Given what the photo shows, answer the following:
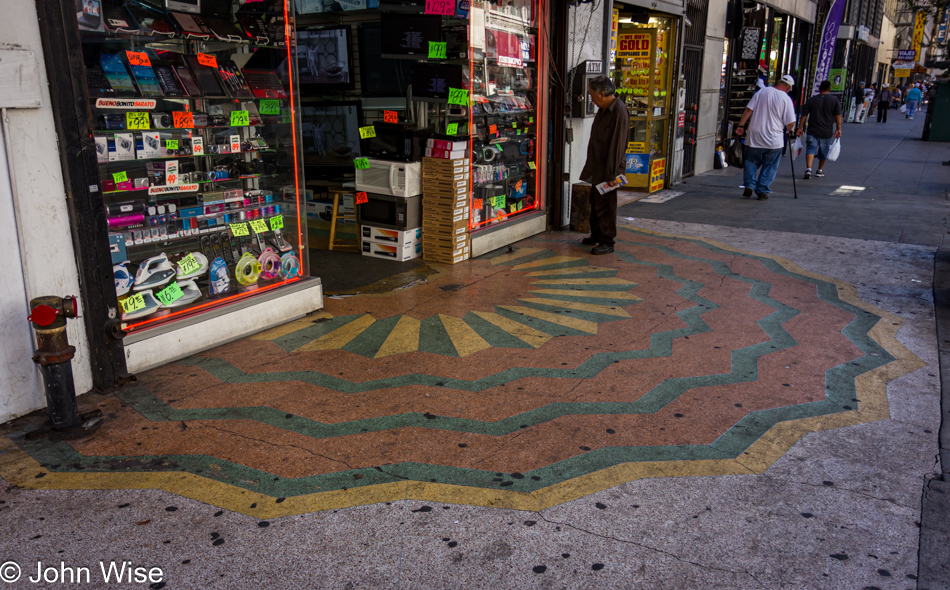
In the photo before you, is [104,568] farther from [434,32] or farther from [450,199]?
[434,32]

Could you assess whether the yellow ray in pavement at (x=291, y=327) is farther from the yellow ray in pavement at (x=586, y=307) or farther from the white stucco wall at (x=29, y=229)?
the yellow ray in pavement at (x=586, y=307)

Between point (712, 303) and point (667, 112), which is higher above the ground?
point (667, 112)

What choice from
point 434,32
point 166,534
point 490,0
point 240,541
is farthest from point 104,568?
point 490,0

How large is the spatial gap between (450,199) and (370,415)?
3722 mm

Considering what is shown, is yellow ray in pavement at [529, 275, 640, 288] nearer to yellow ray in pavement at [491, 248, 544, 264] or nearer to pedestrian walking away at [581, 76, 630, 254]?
yellow ray in pavement at [491, 248, 544, 264]

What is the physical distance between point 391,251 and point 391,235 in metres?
0.18

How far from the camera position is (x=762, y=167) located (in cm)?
1176

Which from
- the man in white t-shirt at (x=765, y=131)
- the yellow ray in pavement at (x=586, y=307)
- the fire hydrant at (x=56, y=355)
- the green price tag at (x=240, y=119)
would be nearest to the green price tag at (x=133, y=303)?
the fire hydrant at (x=56, y=355)

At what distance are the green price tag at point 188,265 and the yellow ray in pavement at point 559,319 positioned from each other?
2625 millimetres

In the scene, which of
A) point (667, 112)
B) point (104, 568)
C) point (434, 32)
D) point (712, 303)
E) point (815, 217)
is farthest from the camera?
point (667, 112)

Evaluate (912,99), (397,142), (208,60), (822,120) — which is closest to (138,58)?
(208,60)

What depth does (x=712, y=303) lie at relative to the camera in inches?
247

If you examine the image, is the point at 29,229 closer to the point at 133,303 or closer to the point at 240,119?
the point at 133,303

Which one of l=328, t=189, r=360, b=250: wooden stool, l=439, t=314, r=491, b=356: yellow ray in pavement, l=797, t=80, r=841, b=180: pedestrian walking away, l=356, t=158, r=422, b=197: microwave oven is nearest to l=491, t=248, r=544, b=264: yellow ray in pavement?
l=356, t=158, r=422, b=197: microwave oven
